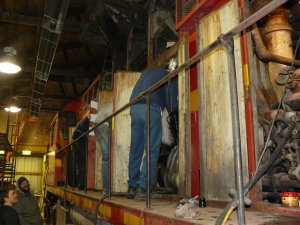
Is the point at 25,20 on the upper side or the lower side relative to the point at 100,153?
upper

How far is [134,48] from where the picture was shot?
695 cm

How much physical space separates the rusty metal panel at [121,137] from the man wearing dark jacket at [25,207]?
247cm

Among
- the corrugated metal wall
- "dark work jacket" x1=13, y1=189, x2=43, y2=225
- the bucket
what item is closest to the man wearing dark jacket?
"dark work jacket" x1=13, y1=189, x2=43, y2=225

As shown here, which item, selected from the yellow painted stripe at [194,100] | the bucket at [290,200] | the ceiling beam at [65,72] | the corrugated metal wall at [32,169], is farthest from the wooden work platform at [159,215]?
the corrugated metal wall at [32,169]

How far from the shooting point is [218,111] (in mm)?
3123

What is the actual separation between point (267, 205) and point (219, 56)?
1.47m

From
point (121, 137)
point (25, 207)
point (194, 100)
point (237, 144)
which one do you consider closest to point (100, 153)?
point (121, 137)

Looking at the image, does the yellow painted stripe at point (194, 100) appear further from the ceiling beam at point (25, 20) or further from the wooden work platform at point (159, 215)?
the ceiling beam at point (25, 20)

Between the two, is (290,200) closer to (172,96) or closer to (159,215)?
(159,215)

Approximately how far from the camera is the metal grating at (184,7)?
11.8ft

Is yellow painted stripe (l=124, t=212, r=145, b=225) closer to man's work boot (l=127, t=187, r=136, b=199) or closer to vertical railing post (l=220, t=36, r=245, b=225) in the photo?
man's work boot (l=127, t=187, r=136, b=199)

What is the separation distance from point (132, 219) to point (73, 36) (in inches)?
344

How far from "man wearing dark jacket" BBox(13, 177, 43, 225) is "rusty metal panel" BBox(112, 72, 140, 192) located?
247cm

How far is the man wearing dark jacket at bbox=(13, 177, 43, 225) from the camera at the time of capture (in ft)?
21.1
